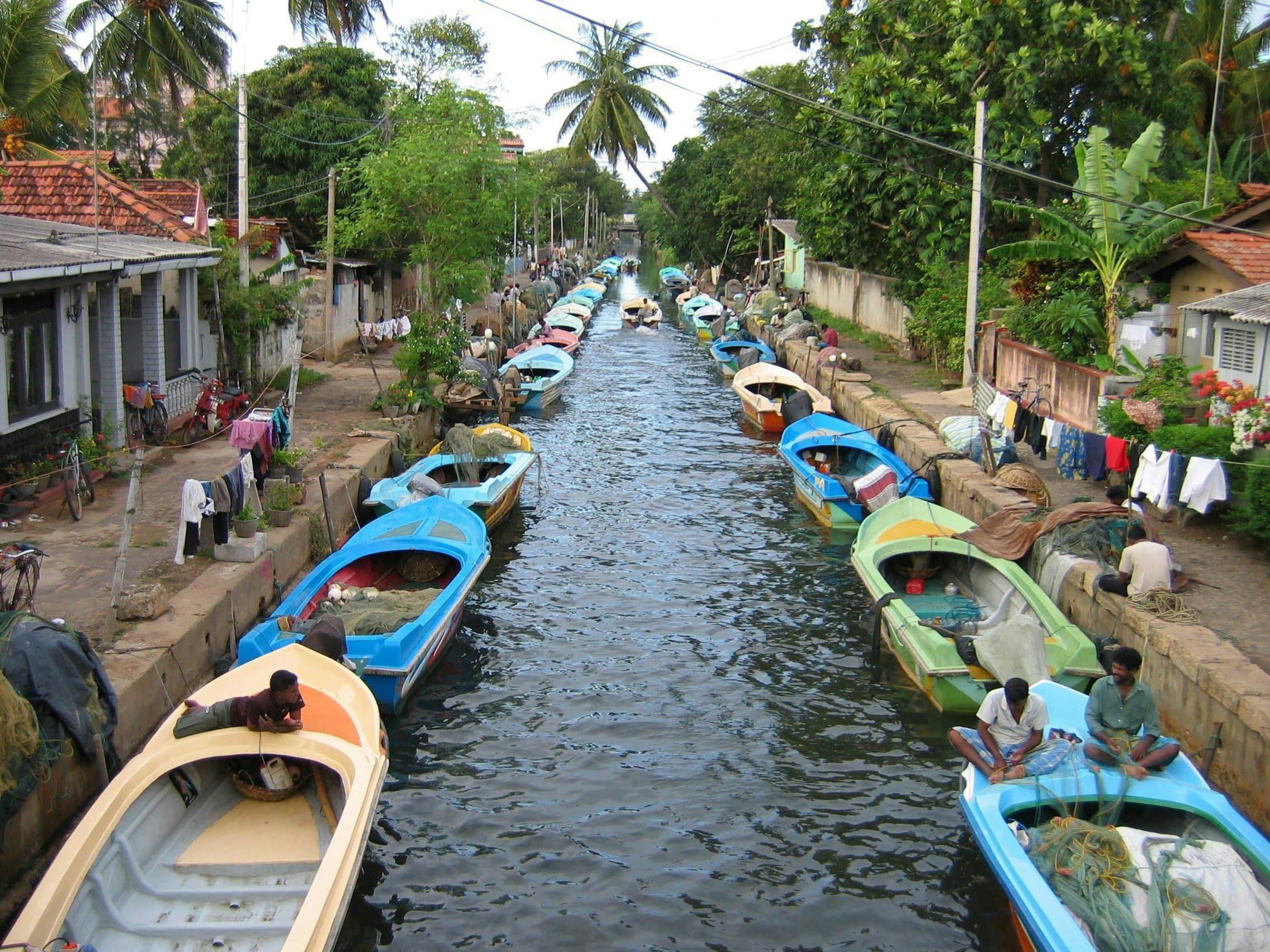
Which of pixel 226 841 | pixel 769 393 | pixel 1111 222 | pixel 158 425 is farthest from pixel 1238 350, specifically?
pixel 158 425

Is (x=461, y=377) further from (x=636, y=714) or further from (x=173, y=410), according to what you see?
(x=636, y=714)

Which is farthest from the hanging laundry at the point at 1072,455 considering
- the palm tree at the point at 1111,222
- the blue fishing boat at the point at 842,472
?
the palm tree at the point at 1111,222

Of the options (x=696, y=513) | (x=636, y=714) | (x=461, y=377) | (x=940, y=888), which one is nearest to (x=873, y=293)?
(x=461, y=377)

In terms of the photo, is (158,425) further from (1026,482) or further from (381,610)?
(1026,482)

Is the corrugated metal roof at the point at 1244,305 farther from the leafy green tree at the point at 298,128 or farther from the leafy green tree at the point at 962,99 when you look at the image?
the leafy green tree at the point at 298,128

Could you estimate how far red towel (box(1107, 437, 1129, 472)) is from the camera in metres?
14.8

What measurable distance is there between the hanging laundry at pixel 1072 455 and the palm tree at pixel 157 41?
23.9 m

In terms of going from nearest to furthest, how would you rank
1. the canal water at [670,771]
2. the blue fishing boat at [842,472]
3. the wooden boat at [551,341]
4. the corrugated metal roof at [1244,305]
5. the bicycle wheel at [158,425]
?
the canal water at [670,771], the corrugated metal roof at [1244,305], the blue fishing boat at [842,472], the bicycle wheel at [158,425], the wooden boat at [551,341]

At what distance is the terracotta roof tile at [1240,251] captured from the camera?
17.2 metres

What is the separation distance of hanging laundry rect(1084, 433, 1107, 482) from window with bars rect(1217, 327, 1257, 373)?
225 cm

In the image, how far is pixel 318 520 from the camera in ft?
49.8

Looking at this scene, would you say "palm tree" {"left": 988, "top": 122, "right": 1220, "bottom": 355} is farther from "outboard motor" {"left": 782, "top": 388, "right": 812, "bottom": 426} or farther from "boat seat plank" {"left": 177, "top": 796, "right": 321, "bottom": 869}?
"boat seat plank" {"left": 177, "top": 796, "right": 321, "bottom": 869}

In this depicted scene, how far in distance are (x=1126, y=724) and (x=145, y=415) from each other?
47.7ft

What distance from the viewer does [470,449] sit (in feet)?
61.0
